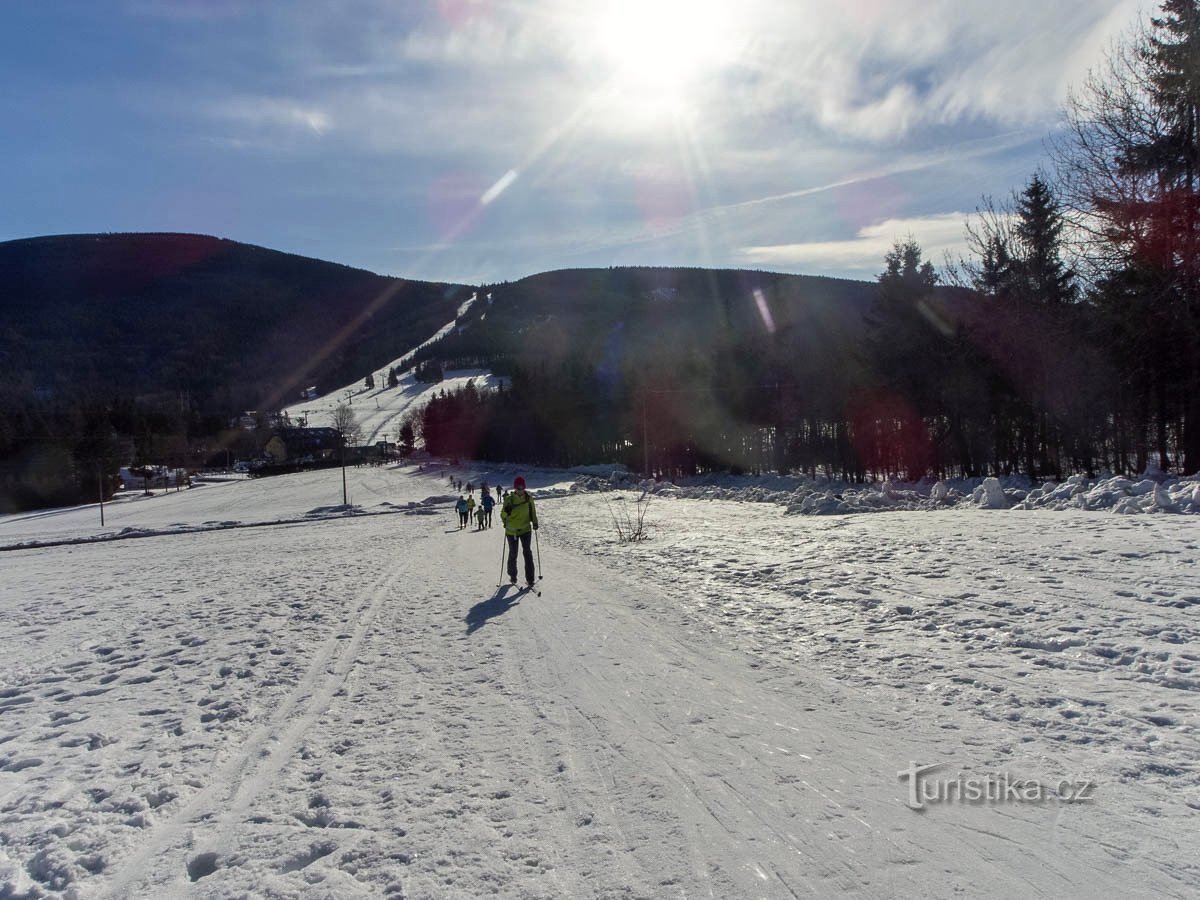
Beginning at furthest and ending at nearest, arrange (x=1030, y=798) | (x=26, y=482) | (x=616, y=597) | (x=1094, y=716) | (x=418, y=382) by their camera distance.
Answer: (x=418, y=382), (x=26, y=482), (x=616, y=597), (x=1094, y=716), (x=1030, y=798)

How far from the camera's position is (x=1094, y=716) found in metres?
4.80

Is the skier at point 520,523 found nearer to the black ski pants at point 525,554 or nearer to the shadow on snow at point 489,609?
the black ski pants at point 525,554

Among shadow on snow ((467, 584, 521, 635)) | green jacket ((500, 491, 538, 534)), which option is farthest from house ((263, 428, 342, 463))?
shadow on snow ((467, 584, 521, 635))

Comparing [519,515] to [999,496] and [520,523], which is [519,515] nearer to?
[520,523]

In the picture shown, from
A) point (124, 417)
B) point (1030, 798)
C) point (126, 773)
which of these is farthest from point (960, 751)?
point (124, 417)

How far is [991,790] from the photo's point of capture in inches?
158

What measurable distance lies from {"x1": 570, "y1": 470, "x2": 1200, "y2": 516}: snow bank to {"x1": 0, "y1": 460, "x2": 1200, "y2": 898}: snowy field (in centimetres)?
110

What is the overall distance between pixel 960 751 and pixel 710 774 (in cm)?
180

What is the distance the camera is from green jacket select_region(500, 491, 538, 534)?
11852 millimetres

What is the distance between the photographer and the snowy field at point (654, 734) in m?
3.46

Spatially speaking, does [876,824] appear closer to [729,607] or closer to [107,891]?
[107,891]

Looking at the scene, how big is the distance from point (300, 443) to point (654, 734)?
453ft

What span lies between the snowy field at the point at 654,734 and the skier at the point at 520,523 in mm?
574

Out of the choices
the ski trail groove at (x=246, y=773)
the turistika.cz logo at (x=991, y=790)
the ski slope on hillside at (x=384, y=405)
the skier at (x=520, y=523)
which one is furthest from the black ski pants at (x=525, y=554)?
the ski slope on hillside at (x=384, y=405)
